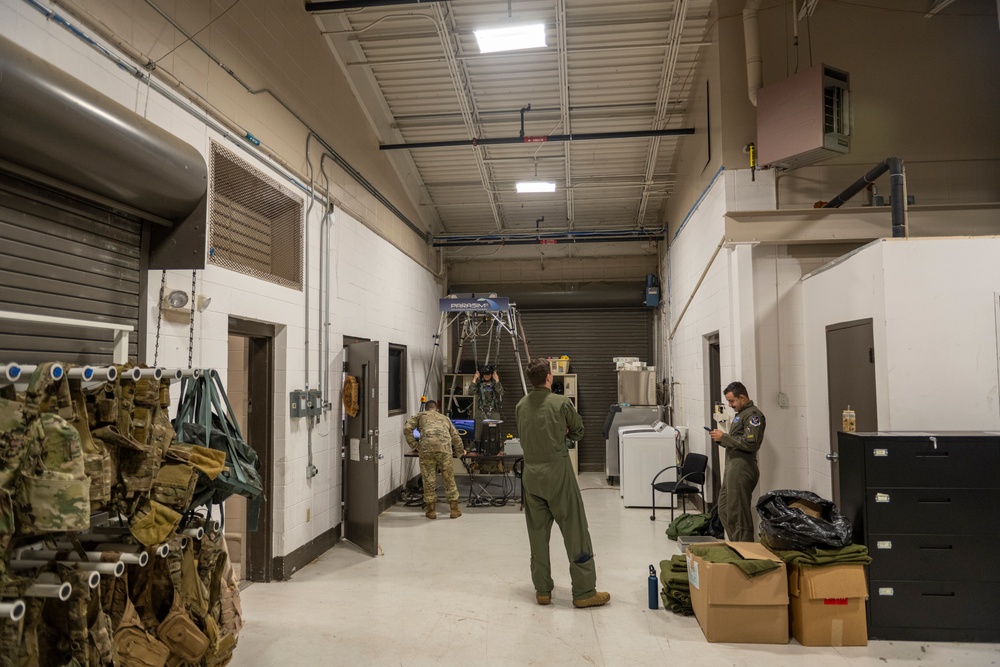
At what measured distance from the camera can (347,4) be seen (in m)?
5.22

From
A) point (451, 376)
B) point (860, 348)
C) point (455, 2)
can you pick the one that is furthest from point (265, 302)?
point (451, 376)

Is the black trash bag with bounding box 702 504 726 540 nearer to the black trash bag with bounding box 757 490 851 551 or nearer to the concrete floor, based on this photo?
the concrete floor

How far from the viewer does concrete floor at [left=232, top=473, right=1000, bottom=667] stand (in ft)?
11.3

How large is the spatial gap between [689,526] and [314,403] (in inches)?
145

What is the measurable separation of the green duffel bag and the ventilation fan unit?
3.33m

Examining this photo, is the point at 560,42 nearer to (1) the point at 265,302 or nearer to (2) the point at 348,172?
(2) the point at 348,172

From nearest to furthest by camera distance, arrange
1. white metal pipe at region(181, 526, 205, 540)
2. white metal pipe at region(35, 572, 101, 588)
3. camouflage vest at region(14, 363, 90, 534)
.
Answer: camouflage vest at region(14, 363, 90, 534) < white metal pipe at region(35, 572, 101, 588) < white metal pipe at region(181, 526, 205, 540)

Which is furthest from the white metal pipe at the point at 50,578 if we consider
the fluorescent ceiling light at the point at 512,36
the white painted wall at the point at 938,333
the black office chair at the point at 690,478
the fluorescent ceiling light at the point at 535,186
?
the fluorescent ceiling light at the point at 535,186

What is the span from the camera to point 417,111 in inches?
295

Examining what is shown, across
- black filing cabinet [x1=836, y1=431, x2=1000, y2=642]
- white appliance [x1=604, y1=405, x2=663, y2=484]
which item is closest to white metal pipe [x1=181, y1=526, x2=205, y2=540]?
black filing cabinet [x1=836, y1=431, x2=1000, y2=642]

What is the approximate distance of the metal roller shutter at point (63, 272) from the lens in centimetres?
242

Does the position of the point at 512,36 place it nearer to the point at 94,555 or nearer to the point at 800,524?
the point at 800,524

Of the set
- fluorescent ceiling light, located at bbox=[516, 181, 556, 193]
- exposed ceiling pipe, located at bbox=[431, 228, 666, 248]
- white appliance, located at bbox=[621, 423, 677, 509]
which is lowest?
white appliance, located at bbox=[621, 423, 677, 509]

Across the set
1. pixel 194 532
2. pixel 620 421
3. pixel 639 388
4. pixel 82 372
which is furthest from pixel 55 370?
pixel 639 388
